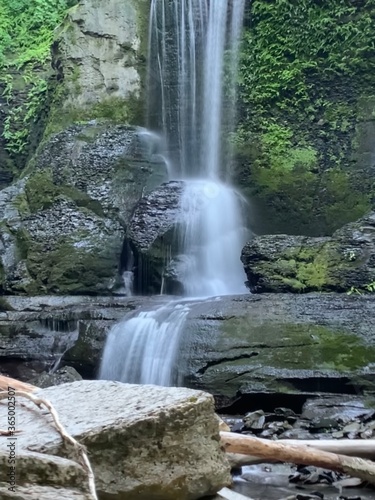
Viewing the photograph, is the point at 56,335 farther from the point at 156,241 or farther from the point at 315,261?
the point at 315,261

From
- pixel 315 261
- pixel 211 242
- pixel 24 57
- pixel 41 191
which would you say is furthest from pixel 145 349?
pixel 24 57

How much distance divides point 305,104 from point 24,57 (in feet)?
25.6

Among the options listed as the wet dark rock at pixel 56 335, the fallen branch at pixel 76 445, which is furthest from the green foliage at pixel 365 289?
the fallen branch at pixel 76 445

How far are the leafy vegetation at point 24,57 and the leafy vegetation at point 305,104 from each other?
18.0 ft

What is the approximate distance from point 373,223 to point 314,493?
19.7 feet

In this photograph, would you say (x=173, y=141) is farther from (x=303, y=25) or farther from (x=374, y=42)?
(x=374, y=42)

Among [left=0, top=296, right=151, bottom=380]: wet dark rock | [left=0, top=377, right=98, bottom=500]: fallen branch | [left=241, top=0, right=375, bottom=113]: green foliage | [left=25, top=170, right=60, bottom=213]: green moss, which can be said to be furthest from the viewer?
[left=241, top=0, right=375, bottom=113]: green foliage

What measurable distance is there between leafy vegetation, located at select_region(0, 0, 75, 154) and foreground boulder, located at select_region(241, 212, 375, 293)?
8.43 metres

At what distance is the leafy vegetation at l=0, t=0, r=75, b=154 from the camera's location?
15.3 meters

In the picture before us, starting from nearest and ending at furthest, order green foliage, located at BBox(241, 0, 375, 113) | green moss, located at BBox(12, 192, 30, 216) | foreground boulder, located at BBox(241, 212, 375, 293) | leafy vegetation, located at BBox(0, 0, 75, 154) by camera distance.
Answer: foreground boulder, located at BBox(241, 212, 375, 293) → green moss, located at BBox(12, 192, 30, 216) → green foliage, located at BBox(241, 0, 375, 113) → leafy vegetation, located at BBox(0, 0, 75, 154)

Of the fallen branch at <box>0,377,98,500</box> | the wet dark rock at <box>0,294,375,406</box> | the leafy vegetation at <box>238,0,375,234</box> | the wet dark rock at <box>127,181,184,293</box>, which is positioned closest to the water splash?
the wet dark rock at <box>127,181,184,293</box>

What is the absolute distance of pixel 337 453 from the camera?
3559mm

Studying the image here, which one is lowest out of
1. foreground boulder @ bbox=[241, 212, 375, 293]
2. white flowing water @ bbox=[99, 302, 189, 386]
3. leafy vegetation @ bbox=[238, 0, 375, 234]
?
white flowing water @ bbox=[99, 302, 189, 386]

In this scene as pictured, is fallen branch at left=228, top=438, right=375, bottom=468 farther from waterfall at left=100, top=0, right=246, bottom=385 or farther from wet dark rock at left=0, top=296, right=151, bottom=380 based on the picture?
waterfall at left=100, top=0, right=246, bottom=385
